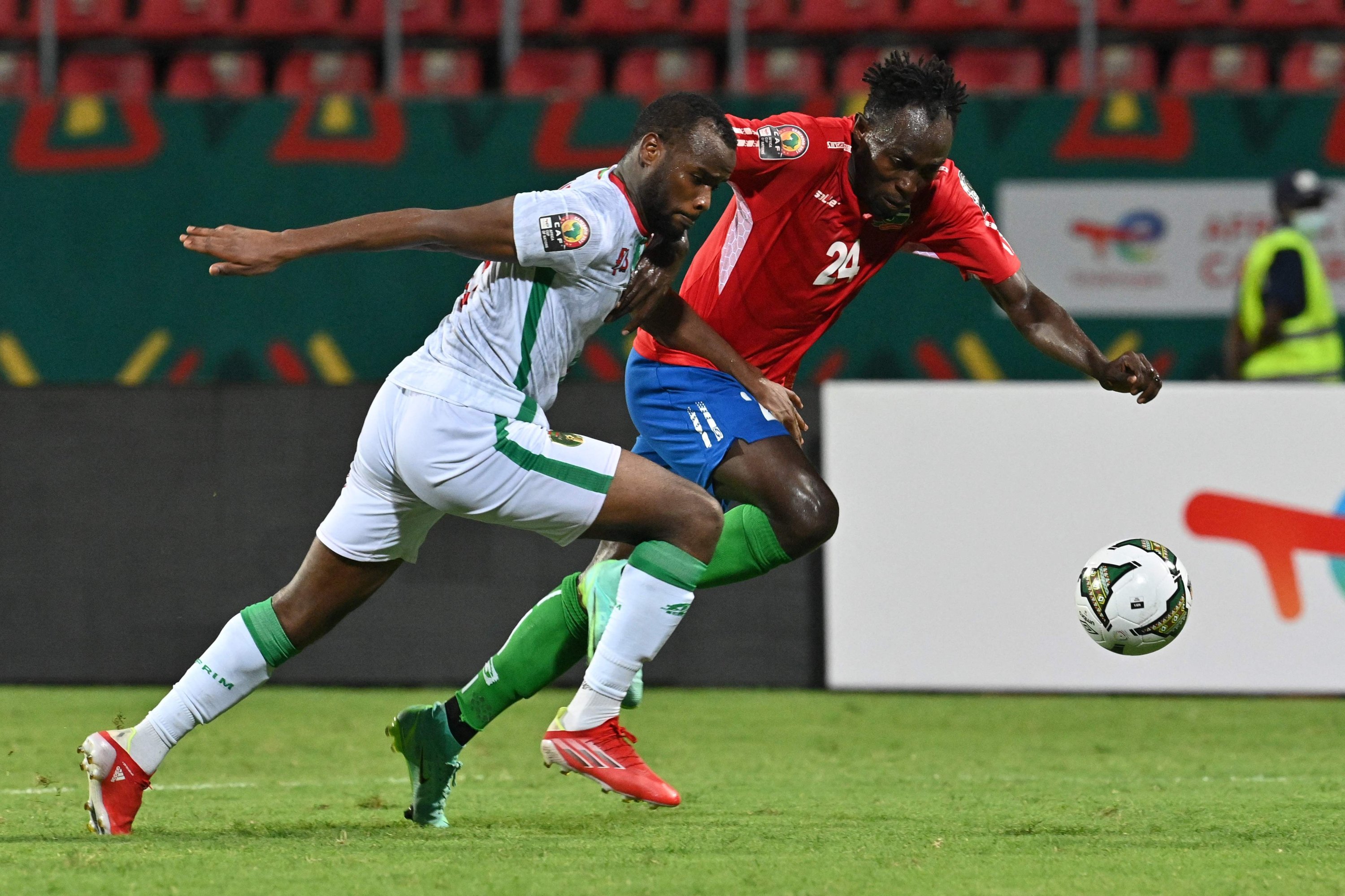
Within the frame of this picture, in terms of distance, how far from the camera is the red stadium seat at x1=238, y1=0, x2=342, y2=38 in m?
10.8

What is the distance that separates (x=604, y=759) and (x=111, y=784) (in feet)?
3.66

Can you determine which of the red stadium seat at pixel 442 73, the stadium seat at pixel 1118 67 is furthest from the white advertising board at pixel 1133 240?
the red stadium seat at pixel 442 73

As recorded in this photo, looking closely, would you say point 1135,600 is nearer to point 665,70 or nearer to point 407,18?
point 665,70

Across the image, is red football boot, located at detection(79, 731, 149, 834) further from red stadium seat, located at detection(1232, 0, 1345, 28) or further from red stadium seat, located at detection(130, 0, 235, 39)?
red stadium seat, located at detection(1232, 0, 1345, 28)

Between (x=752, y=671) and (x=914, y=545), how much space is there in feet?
2.90

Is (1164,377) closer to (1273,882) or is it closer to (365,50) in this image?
(365,50)

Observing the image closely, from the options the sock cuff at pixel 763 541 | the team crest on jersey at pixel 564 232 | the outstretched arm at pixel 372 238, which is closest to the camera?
the outstretched arm at pixel 372 238

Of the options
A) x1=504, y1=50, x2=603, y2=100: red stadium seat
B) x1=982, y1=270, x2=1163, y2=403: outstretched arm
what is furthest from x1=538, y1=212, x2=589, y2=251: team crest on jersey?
x1=504, y1=50, x2=603, y2=100: red stadium seat

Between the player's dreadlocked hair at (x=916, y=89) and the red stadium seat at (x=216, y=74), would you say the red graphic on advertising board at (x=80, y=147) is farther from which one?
the player's dreadlocked hair at (x=916, y=89)

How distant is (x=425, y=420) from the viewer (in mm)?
3760

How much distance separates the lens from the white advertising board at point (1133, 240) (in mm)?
10039

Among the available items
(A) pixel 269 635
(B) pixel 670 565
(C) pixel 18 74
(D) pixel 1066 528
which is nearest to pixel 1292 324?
(D) pixel 1066 528

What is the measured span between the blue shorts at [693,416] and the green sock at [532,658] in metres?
0.52

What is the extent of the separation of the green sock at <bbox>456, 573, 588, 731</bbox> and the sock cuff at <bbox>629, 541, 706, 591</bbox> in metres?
0.44
